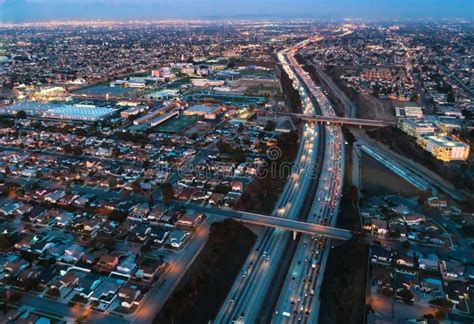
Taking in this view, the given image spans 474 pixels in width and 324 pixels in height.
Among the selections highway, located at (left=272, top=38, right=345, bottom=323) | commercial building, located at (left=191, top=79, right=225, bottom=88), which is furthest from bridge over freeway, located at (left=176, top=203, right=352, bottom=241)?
commercial building, located at (left=191, top=79, right=225, bottom=88)

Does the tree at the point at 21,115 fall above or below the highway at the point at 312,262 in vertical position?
above

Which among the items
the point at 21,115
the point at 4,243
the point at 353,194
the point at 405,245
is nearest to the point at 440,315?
the point at 405,245

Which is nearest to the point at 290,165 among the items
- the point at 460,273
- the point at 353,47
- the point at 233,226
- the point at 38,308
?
the point at 233,226

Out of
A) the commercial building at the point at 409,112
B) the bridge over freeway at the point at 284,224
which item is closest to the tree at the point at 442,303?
the bridge over freeway at the point at 284,224


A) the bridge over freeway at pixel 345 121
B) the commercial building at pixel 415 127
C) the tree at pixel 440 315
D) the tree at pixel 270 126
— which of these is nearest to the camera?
the tree at pixel 440 315

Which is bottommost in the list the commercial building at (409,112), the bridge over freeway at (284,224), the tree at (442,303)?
the tree at (442,303)

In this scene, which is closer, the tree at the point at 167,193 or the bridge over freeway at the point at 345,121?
the tree at the point at 167,193

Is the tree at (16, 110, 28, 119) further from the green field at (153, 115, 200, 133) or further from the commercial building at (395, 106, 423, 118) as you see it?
the commercial building at (395, 106, 423, 118)

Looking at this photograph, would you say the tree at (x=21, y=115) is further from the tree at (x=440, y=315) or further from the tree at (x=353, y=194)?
the tree at (x=440, y=315)
